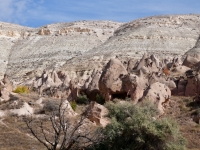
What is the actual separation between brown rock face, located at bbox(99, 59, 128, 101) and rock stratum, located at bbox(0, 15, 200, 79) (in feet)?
106

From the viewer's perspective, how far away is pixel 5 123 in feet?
75.0

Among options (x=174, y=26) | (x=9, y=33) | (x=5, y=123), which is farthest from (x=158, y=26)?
(x=5, y=123)

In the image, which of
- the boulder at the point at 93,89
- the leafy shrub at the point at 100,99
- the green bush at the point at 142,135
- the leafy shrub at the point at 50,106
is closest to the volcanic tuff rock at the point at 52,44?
the boulder at the point at 93,89

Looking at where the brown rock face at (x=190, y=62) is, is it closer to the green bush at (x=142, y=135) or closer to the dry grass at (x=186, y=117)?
the dry grass at (x=186, y=117)

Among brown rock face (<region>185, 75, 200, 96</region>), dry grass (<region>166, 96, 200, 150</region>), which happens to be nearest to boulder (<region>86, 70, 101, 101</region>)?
dry grass (<region>166, 96, 200, 150</region>)

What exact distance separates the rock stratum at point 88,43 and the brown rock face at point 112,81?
106 feet

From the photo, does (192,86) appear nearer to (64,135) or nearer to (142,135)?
(142,135)

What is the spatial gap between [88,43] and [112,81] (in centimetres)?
6269

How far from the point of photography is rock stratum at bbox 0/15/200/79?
72.0m

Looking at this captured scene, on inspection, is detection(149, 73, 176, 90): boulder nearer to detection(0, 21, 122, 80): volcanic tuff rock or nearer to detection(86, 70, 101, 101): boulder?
detection(86, 70, 101, 101): boulder

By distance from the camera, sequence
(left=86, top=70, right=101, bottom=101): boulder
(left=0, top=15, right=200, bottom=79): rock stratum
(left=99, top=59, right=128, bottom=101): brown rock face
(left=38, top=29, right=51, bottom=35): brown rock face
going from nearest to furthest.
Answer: (left=99, top=59, right=128, bottom=101): brown rock face, (left=86, top=70, right=101, bottom=101): boulder, (left=0, top=15, right=200, bottom=79): rock stratum, (left=38, top=29, right=51, bottom=35): brown rock face

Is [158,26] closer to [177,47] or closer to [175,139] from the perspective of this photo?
[177,47]

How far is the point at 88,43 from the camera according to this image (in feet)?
301

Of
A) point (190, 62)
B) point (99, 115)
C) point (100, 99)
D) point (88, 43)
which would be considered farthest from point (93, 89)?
point (88, 43)
